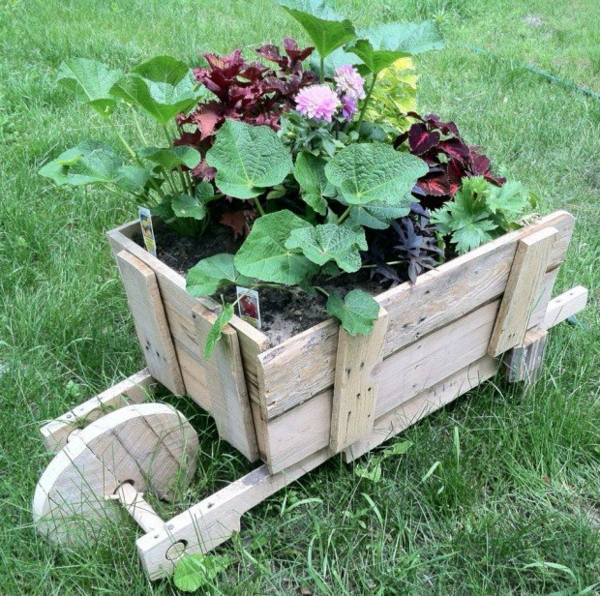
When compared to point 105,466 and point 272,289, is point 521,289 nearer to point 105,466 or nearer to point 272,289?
point 272,289

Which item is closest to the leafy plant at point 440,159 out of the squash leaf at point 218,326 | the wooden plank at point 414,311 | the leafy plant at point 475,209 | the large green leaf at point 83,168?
the leafy plant at point 475,209

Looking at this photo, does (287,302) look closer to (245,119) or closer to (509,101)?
(245,119)

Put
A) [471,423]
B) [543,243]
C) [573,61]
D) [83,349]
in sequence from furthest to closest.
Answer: [573,61] < [83,349] < [471,423] < [543,243]

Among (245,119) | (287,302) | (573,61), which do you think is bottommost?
(573,61)

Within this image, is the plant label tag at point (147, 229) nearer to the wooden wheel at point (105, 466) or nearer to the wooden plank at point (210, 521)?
the wooden wheel at point (105, 466)

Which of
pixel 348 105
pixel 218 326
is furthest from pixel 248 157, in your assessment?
pixel 218 326

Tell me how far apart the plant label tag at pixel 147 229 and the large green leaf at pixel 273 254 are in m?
0.34

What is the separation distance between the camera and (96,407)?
1.76m

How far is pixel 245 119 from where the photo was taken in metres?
1.62

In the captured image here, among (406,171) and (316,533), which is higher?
(406,171)

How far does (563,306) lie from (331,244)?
999 millimetres

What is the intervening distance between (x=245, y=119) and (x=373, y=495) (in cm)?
96

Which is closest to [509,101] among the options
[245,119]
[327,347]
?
[245,119]

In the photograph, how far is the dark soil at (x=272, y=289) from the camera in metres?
1.54
